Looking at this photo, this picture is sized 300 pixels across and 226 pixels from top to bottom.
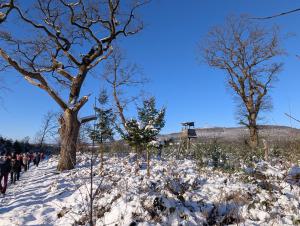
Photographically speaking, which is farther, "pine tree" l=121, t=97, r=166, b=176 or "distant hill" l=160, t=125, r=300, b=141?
"pine tree" l=121, t=97, r=166, b=176

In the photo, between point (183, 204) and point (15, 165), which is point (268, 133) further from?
point (15, 165)

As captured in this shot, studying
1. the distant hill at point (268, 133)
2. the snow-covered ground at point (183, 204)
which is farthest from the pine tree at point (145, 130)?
the snow-covered ground at point (183, 204)

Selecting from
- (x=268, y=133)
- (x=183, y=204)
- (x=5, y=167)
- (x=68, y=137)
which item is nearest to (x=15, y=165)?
(x=68, y=137)

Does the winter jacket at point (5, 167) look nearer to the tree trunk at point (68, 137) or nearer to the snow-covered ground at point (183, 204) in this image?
the tree trunk at point (68, 137)

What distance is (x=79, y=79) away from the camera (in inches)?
598

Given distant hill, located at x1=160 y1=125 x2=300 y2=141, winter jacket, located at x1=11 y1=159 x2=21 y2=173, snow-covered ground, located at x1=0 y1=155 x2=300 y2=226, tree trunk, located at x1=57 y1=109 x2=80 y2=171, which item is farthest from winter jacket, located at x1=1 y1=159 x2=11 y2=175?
distant hill, located at x1=160 y1=125 x2=300 y2=141

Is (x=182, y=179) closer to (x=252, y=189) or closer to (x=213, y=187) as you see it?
(x=213, y=187)

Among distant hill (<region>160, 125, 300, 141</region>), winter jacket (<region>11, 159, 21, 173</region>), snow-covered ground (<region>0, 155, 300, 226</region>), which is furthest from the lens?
winter jacket (<region>11, 159, 21, 173</region>)

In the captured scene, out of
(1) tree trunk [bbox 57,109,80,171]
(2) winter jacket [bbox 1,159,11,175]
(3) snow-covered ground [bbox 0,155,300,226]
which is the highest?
(1) tree trunk [bbox 57,109,80,171]

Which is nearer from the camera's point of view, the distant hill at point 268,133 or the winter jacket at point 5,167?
the distant hill at point 268,133

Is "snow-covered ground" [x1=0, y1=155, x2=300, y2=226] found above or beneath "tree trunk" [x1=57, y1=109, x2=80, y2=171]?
beneath

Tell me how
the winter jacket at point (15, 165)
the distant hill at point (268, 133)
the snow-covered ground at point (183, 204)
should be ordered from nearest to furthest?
1. the snow-covered ground at point (183, 204)
2. the distant hill at point (268, 133)
3. the winter jacket at point (15, 165)

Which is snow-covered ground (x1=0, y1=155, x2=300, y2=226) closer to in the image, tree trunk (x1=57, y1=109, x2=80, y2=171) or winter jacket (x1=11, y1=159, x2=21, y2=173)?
tree trunk (x1=57, y1=109, x2=80, y2=171)

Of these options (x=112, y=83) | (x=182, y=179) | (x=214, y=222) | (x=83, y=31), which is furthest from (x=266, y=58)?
(x=214, y=222)
